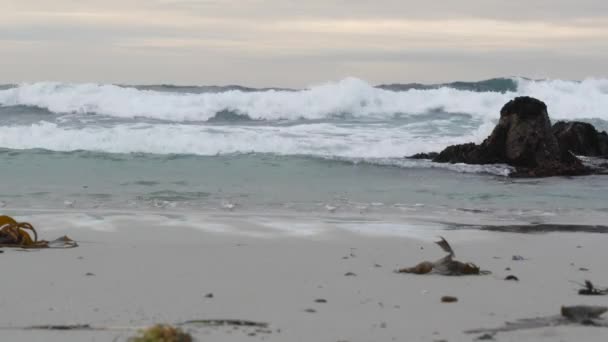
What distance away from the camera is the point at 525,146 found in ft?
49.3

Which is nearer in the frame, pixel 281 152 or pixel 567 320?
pixel 567 320

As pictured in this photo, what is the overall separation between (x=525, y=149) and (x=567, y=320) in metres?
11.3

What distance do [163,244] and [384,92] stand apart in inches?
998

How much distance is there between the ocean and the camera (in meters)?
10.3

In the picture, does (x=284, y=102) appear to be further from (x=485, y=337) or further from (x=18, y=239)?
(x=485, y=337)

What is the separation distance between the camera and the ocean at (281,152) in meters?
10.3

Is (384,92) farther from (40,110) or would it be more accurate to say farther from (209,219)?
(209,219)

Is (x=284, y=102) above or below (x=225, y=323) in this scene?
above

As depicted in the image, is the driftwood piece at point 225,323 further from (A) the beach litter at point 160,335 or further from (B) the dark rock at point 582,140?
(B) the dark rock at point 582,140

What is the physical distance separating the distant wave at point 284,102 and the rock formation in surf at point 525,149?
12477 mm

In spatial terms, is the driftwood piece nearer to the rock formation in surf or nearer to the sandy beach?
the sandy beach

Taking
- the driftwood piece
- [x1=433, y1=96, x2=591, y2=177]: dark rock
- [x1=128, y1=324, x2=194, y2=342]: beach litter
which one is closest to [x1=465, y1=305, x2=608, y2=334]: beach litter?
the driftwood piece

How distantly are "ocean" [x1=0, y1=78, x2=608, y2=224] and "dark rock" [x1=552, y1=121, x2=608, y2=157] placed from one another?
298 cm

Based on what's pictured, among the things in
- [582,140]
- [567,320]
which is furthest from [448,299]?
[582,140]
